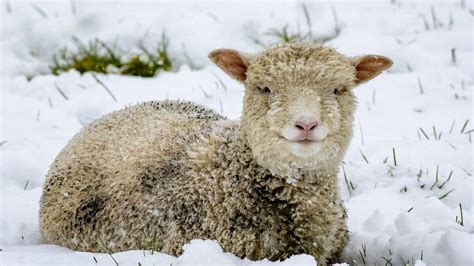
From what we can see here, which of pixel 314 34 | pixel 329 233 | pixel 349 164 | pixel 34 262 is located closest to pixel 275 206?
pixel 329 233

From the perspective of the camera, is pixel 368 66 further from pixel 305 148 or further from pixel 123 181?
pixel 123 181

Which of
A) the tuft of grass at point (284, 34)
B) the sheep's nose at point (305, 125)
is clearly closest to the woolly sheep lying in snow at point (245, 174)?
the sheep's nose at point (305, 125)

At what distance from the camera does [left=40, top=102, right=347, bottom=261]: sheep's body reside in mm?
4586

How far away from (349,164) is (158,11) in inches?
159

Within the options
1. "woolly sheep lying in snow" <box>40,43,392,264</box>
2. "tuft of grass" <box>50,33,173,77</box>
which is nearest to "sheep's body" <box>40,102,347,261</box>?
"woolly sheep lying in snow" <box>40,43,392,264</box>

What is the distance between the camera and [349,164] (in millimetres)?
6168

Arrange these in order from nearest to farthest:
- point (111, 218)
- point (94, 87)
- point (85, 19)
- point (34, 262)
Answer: point (34, 262) < point (111, 218) < point (94, 87) < point (85, 19)

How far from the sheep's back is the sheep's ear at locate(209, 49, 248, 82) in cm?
39

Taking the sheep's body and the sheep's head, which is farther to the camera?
the sheep's body

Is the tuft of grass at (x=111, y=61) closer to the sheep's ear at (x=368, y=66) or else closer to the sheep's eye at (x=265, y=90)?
the sheep's ear at (x=368, y=66)

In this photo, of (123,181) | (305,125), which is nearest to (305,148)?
(305,125)

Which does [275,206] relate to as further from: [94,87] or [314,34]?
[314,34]

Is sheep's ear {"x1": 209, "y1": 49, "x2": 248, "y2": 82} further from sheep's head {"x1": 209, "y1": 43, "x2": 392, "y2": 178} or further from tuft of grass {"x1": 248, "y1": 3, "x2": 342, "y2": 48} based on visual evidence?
tuft of grass {"x1": 248, "y1": 3, "x2": 342, "y2": 48}

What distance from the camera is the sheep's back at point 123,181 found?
15.9 ft
